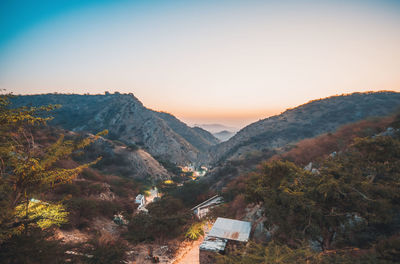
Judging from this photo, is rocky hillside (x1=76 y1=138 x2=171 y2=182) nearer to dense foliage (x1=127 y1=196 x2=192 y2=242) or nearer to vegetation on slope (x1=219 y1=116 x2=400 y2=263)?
dense foliage (x1=127 y1=196 x2=192 y2=242)

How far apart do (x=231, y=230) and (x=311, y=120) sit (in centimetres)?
9729

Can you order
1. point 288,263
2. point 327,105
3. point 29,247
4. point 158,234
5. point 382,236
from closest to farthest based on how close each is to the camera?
point 288,263 < point 29,247 < point 382,236 < point 158,234 < point 327,105

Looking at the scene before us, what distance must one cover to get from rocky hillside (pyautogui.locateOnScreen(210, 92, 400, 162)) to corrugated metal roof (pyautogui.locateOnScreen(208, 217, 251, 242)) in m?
64.3

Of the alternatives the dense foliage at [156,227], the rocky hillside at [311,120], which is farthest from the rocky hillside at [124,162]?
the dense foliage at [156,227]

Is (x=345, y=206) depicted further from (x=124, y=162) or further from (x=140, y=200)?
(x=124, y=162)

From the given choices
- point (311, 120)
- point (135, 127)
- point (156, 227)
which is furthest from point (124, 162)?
point (311, 120)

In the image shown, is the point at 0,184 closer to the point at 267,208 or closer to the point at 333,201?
the point at 267,208

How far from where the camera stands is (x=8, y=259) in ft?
18.8

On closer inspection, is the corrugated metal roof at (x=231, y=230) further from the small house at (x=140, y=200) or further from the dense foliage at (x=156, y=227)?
the small house at (x=140, y=200)

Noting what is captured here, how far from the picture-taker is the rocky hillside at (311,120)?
82000 millimetres

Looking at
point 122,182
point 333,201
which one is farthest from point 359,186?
point 122,182

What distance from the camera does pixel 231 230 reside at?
11.8m

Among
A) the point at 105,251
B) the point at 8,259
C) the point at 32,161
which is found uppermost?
the point at 32,161

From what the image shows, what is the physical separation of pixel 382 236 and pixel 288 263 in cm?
587
